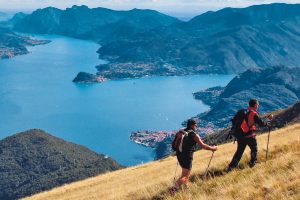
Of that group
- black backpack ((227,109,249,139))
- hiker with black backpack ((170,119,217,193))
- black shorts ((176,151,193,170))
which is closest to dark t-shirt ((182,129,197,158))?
hiker with black backpack ((170,119,217,193))

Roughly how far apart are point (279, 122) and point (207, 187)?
9204 centimetres

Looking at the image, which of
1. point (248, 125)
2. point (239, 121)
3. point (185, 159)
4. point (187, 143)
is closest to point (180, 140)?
point (187, 143)

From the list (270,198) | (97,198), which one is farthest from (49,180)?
(270,198)

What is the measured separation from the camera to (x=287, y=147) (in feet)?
68.9

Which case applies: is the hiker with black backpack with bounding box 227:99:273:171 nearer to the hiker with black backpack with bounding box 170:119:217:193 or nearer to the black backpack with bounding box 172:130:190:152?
the hiker with black backpack with bounding box 170:119:217:193

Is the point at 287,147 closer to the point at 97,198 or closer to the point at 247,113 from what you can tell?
the point at 247,113

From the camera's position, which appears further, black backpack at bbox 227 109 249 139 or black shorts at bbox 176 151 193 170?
black backpack at bbox 227 109 249 139

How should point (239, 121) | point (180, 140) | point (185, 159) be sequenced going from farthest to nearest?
point (239, 121) → point (185, 159) → point (180, 140)

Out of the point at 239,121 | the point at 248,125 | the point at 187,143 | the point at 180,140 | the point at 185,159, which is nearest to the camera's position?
the point at 180,140

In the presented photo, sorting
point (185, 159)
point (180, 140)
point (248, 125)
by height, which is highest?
point (248, 125)

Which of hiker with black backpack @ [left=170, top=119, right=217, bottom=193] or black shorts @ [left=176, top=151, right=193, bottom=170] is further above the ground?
hiker with black backpack @ [left=170, top=119, right=217, bottom=193]

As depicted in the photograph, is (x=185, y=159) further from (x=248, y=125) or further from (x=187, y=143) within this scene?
(x=248, y=125)

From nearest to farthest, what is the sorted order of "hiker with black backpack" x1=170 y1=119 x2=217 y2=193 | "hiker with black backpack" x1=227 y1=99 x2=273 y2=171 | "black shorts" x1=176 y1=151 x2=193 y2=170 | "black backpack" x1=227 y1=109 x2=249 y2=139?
"hiker with black backpack" x1=170 y1=119 x2=217 y2=193
"black shorts" x1=176 y1=151 x2=193 y2=170
"hiker with black backpack" x1=227 y1=99 x2=273 y2=171
"black backpack" x1=227 y1=109 x2=249 y2=139

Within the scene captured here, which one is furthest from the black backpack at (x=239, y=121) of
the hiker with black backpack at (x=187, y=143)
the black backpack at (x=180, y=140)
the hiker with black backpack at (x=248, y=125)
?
the black backpack at (x=180, y=140)
